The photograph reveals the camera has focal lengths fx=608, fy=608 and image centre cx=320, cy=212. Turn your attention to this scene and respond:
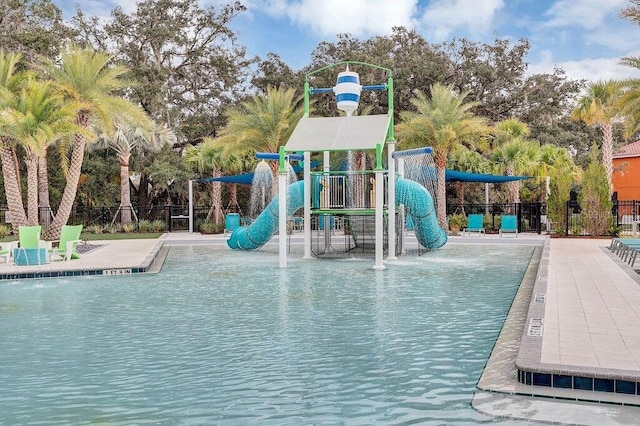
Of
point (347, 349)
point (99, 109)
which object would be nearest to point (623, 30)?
point (99, 109)

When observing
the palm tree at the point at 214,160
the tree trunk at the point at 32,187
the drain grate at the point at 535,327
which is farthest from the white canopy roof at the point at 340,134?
the palm tree at the point at 214,160

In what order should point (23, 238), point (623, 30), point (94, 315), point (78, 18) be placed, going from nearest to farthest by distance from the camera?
point (94, 315) → point (23, 238) → point (623, 30) → point (78, 18)

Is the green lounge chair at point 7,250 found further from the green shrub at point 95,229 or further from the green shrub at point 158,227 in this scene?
the green shrub at point 158,227

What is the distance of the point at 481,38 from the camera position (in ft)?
119

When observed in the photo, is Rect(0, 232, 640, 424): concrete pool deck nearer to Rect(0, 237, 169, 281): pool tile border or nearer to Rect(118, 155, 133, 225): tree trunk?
Rect(0, 237, 169, 281): pool tile border

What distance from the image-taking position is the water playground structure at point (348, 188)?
14602mm

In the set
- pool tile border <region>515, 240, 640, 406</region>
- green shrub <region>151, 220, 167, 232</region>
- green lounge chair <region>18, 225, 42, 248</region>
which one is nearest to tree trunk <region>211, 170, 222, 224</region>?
green shrub <region>151, 220, 167, 232</region>

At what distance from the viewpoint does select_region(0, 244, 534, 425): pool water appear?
4.64 meters

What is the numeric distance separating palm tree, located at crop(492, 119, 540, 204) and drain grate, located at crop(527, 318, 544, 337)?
2210 cm

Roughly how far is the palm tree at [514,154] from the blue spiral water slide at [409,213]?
11378mm

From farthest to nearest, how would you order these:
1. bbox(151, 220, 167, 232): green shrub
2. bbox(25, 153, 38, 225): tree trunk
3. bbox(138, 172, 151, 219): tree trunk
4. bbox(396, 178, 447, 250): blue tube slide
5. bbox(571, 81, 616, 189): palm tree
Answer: bbox(138, 172, 151, 219): tree trunk
bbox(571, 81, 616, 189): palm tree
bbox(151, 220, 167, 232): green shrub
bbox(25, 153, 38, 225): tree trunk
bbox(396, 178, 447, 250): blue tube slide

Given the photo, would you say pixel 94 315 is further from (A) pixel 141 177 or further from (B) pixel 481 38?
(B) pixel 481 38

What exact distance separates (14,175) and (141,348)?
52.2 feet

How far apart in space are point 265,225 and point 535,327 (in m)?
12.5
